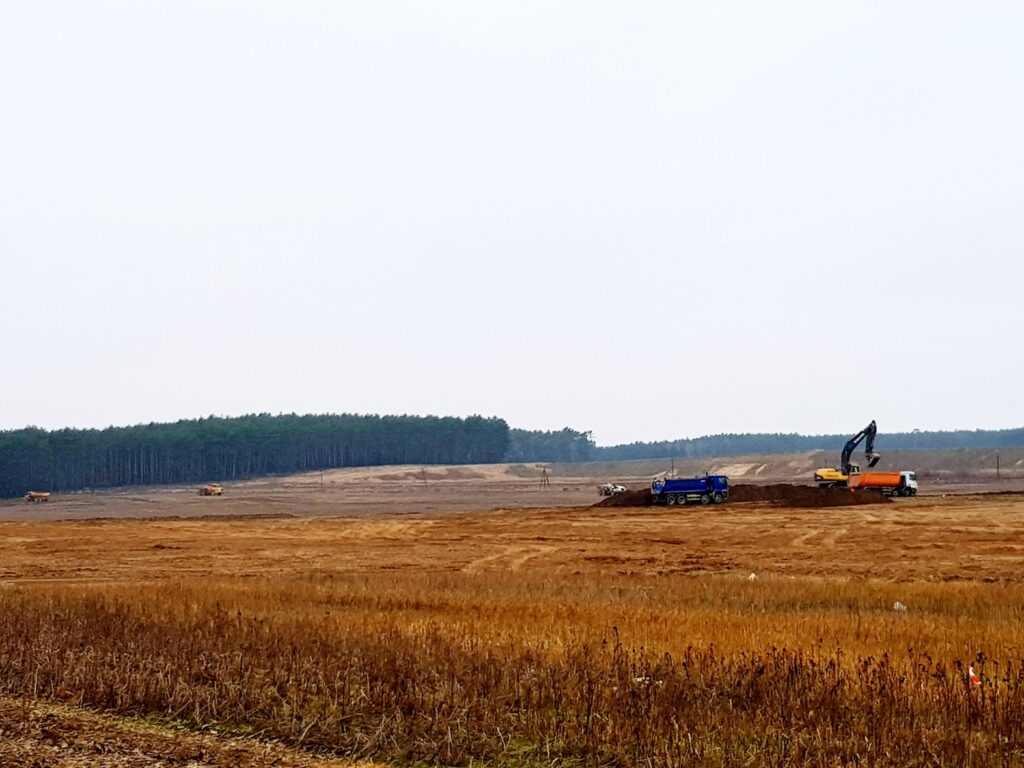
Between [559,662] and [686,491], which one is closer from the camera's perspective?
[559,662]

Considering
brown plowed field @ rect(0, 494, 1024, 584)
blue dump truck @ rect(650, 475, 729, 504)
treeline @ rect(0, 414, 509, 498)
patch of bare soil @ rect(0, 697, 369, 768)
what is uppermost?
treeline @ rect(0, 414, 509, 498)

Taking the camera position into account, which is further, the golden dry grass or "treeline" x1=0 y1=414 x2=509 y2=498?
"treeline" x1=0 y1=414 x2=509 y2=498

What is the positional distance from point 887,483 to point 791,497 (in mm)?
9212

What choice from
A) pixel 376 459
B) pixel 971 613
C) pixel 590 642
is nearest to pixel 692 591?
pixel 971 613

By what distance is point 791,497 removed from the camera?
217 ft

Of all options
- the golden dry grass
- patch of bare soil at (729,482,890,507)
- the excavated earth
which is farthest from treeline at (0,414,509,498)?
the golden dry grass

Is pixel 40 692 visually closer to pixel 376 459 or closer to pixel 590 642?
pixel 590 642

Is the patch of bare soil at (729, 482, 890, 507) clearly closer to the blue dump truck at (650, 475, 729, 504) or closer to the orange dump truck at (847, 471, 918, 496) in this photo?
the orange dump truck at (847, 471, 918, 496)

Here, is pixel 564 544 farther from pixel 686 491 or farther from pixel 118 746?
pixel 118 746

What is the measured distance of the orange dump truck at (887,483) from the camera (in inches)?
2788

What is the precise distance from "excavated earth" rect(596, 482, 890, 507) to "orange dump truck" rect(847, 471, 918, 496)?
62 centimetres

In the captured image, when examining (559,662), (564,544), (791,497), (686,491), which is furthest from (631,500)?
(559,662)

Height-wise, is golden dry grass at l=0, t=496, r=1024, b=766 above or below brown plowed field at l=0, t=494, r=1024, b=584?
above

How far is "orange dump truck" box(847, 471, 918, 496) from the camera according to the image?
70.8m
